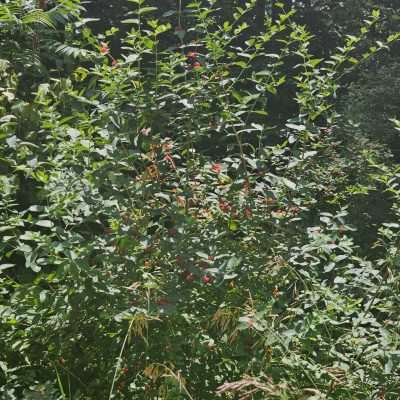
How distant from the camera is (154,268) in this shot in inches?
109

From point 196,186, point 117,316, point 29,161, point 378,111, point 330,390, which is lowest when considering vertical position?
point 378,111

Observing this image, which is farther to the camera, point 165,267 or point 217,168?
point 217,168

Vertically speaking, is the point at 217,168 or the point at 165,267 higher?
the point at 217,168

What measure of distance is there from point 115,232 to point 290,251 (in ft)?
2.36

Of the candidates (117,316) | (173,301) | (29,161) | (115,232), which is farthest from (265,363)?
(29,161)

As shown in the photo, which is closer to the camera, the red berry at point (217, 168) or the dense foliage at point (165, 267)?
the dense foliage at point (165, 267)

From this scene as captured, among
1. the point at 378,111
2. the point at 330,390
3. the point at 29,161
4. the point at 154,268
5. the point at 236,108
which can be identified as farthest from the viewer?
the point at 378,111

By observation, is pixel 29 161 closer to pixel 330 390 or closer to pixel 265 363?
pixel 265 363

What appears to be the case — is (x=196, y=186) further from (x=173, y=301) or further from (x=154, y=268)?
(x=173, y=301)

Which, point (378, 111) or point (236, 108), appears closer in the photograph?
point (236, 108)

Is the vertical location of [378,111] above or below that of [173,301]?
below

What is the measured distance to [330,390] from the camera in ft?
7.56

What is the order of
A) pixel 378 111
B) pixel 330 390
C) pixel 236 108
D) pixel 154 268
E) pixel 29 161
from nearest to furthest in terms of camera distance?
pixel 330 390
pixel 29 161
pixel 154 268
pixel 236 108
pixel 378 111

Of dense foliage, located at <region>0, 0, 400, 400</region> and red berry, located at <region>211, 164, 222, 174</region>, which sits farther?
red berry, located at <region>211, 164, 222, 174</region>
